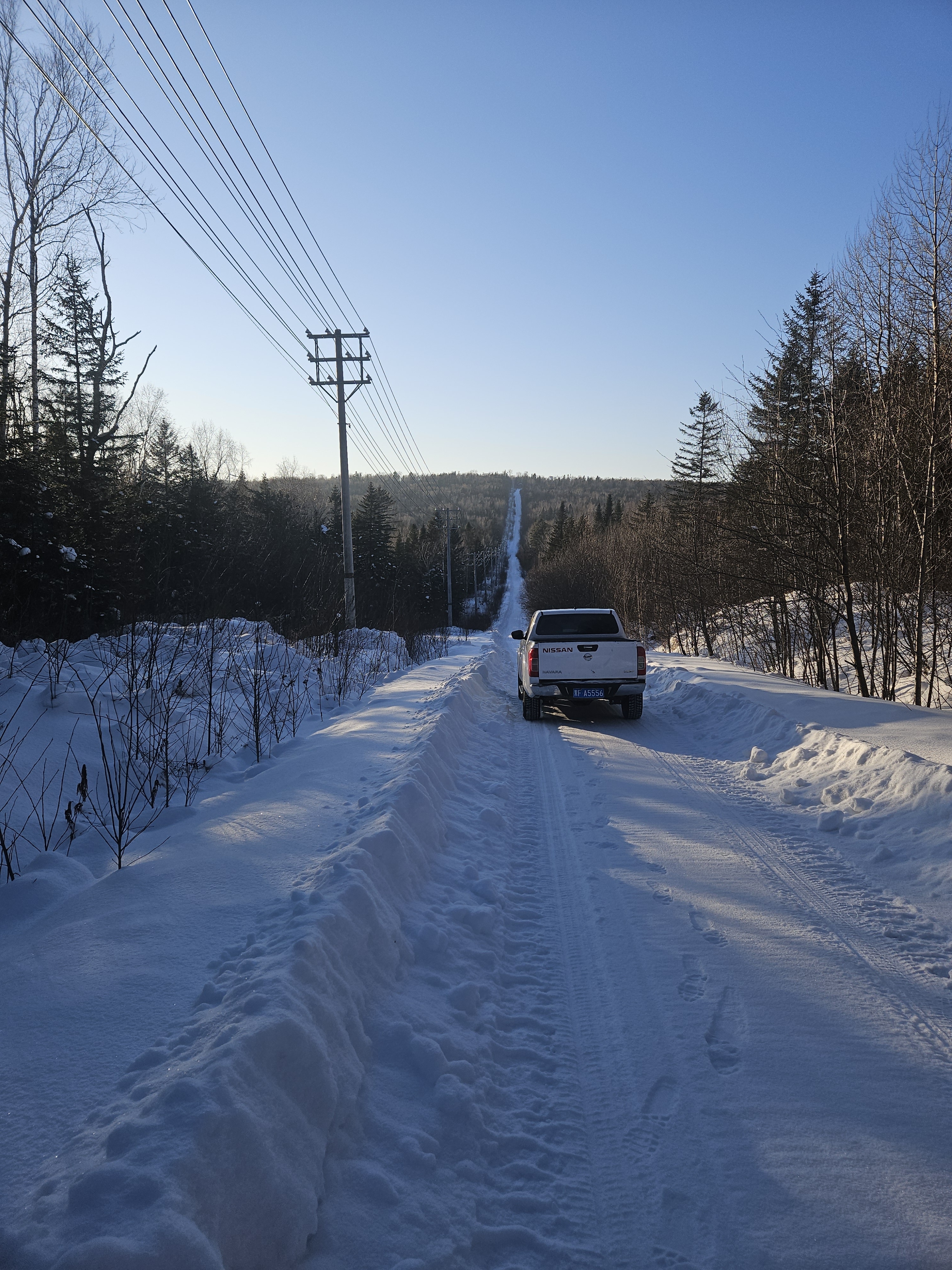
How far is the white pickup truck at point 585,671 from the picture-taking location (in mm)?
11297

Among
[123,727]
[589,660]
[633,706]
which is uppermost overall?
[589,660]

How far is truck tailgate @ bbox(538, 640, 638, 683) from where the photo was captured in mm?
11273

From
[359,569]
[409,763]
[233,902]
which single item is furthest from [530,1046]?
[359,569]

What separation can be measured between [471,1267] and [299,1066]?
0.85 m

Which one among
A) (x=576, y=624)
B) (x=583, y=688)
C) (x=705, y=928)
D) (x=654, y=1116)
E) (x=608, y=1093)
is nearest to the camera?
(x=654, y=1116)

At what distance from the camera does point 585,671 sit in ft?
37.4

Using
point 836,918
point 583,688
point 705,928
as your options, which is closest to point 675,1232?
point 705,928

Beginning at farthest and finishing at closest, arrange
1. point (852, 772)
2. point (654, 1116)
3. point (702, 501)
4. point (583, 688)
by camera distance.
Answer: point (702, 501) < point (583, 688) < point (852, 772) < point (654, 1116)

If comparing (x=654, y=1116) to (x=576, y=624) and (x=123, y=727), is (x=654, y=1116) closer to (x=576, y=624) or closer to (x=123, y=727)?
(x=123, y=727)

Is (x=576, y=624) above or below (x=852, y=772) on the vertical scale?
above

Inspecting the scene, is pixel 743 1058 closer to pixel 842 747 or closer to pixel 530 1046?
pixel 530 1046

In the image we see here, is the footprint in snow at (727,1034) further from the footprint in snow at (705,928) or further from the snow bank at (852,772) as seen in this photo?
the snow bank at (852,772)

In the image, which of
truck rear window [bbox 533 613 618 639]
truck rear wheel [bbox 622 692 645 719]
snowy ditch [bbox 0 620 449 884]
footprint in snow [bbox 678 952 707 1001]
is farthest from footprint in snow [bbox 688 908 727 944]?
truck rear window [bbox 533 613 618 639]

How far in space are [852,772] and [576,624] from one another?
6.35 metres
